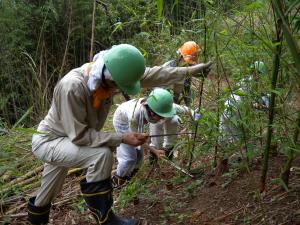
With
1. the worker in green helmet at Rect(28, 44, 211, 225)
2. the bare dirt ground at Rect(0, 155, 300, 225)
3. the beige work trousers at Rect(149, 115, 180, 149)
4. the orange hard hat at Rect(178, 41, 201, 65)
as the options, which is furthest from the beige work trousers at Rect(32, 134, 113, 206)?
the beige work trousers at Rect(149, 115, 180, 149)

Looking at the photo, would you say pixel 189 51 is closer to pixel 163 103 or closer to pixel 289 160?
pixel 163 103

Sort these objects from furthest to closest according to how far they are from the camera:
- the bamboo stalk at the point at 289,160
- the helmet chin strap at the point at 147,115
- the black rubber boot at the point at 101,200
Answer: the helmet chin strap at the point at 147,115 < the black rubber boot at the point at 101,200 < the bamboo stalk at the point at 289,160

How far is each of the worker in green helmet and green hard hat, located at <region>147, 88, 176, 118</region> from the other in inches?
30.5

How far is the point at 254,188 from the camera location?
2.74 metres

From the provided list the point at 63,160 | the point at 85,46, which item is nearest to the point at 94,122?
the point at 63,160

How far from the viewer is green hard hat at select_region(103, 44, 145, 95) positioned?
8.83ft

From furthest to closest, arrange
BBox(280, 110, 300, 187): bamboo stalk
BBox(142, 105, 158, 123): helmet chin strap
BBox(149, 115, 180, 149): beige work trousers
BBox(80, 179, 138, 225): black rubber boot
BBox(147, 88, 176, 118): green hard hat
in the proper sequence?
1. BBox(149, 115, 180, 149): beige work trousers
2. BBox(142, 105, 158, 123): helmet chin strap
3. BBox(147, 88, 176, 118): green hard hat
4. BBox(80, 179, 138, 225): black rubber boot
5. BBox(280, 110, 300, 187): bamboo stalk

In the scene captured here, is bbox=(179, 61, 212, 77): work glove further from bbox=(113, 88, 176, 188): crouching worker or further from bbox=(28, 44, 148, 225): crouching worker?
bbox=(113, 88, 176, 188): crouching worker

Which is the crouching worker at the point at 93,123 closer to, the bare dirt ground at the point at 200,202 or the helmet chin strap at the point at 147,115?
the bare dirt ground at the point at 200,202

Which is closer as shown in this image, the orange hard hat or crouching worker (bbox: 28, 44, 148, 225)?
crouching worker (bbox: 28, 44, 148, 225)

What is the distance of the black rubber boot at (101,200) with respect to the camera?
286cm

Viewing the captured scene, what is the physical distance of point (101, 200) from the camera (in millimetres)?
2873

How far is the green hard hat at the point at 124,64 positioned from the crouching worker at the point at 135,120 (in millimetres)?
1154

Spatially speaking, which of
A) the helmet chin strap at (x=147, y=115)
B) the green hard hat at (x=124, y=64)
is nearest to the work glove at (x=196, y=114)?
the green hard hat at (x=124, y=64)
